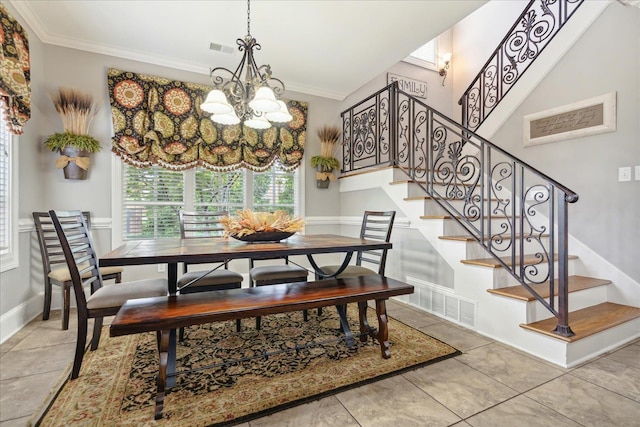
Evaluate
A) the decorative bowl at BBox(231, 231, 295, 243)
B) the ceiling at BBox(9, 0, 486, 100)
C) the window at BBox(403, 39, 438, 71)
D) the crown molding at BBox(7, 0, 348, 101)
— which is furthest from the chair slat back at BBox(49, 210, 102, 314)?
the window at BBox(403, 39, 438, 71)

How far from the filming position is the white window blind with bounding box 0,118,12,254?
2.48m

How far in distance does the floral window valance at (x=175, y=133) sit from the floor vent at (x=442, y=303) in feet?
8.21

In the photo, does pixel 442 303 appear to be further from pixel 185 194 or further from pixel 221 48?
pixel 221 48

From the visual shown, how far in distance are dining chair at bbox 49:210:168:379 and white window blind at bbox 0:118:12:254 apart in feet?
3.18

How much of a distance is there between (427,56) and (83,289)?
5875 mm

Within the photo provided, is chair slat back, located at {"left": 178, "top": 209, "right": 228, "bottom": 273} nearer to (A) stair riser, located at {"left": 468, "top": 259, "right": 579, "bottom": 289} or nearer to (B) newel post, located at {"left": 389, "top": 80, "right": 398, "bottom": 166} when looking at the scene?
(B) newel post, located at {"left": 389, "top": 80, "right": 398, "bottom": 166}

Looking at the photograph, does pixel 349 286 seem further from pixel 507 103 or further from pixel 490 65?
pixel 490 65

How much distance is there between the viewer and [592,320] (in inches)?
92.5

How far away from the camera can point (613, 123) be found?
113 inches

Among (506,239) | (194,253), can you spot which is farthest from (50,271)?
(506,239)

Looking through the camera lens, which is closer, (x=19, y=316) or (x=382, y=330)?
(x=382, y=330)

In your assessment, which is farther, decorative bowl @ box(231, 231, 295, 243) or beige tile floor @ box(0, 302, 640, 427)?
decorative bowl @ box(231, 231, 295, 243)

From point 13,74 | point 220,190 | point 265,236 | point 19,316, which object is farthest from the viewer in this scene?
point 220,190

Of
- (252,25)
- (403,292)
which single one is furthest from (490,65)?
(403,292)
